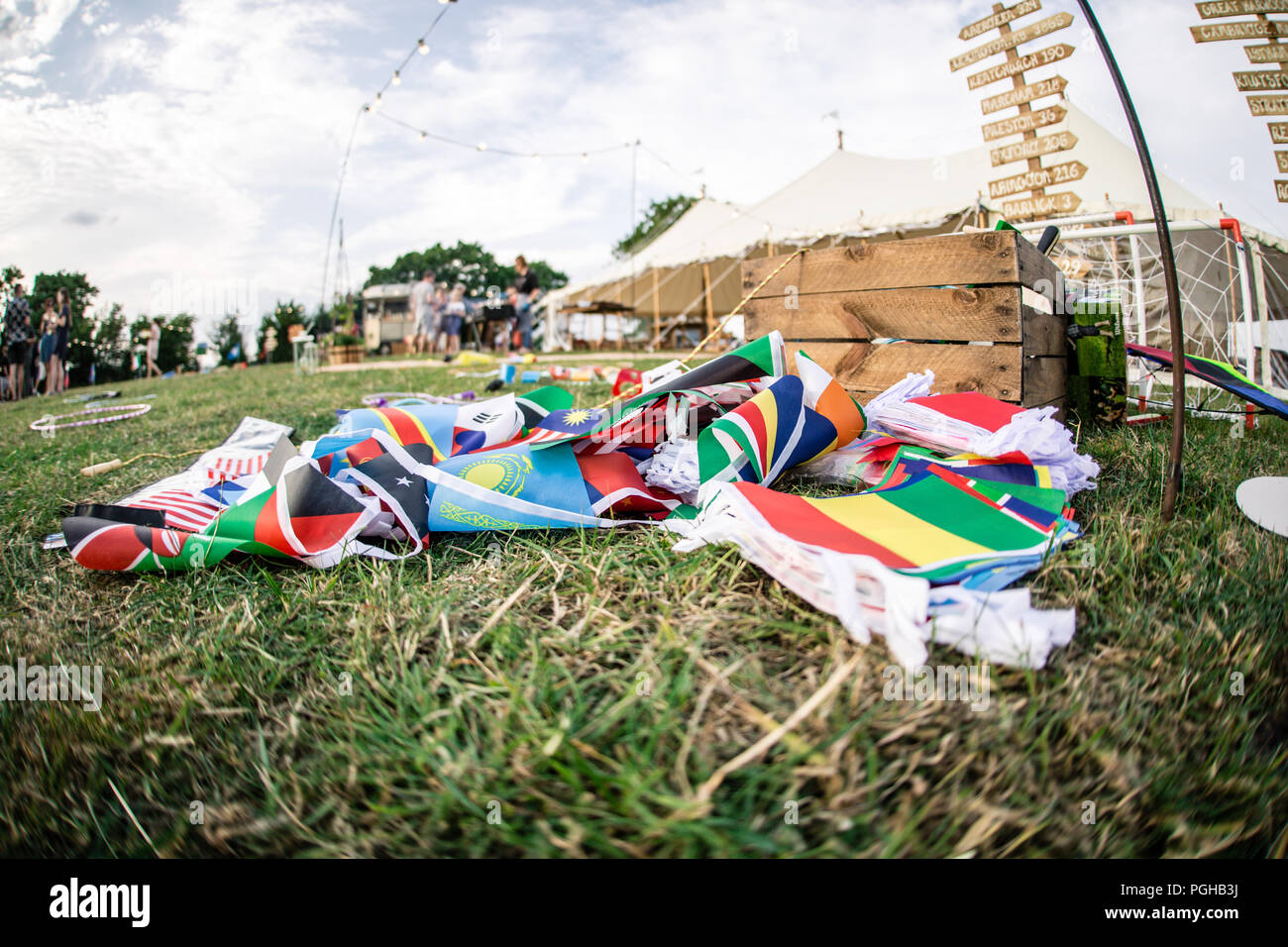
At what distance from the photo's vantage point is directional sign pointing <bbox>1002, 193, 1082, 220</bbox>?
452cm

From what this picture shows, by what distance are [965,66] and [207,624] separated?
5.94 m

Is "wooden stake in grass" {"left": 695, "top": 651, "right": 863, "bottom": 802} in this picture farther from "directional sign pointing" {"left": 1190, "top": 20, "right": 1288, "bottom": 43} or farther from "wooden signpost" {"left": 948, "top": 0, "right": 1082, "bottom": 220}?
"wooden signpost" {"left": 948, "top": 0, "right": 1082, "bottom": 220}

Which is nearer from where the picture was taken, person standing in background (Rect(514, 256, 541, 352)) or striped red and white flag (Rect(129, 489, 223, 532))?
striped red and white flag (Rect(129, 489, 223, 532))

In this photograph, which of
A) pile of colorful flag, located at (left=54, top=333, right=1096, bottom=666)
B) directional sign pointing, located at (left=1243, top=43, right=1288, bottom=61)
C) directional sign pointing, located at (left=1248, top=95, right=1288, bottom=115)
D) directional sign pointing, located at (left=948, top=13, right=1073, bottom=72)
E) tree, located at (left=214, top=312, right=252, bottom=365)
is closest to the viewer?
pile of colorful flag, located at (left=54, top=333, right=1096, bottom=666)

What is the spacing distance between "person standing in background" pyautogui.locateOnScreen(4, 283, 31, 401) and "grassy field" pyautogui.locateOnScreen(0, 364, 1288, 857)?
949cm

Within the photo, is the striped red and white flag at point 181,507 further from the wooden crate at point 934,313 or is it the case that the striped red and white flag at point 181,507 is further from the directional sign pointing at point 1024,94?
the directional sign pointing at point 1024,94

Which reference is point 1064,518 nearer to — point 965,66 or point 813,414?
point 813,414

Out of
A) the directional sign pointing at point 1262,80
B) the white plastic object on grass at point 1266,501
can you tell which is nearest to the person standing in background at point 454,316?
the directional sign pointing at point 1262,80

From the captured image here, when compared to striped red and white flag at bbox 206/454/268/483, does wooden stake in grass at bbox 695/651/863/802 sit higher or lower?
lower

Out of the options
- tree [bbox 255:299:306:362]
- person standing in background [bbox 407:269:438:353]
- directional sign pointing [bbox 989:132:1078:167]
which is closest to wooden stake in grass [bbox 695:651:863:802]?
directional sign pointing [bbox 989:132:1078:167]

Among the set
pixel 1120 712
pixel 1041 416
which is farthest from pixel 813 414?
pixel 1120 712

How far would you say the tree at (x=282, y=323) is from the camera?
914 inches

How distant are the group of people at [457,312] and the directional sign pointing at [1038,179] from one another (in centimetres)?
891

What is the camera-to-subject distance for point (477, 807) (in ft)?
2.19
